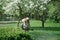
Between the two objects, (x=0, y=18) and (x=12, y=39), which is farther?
(x=0, y=18)

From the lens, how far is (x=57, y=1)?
31.5 metres

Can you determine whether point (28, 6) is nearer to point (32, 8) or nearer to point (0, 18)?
point (32, 8)

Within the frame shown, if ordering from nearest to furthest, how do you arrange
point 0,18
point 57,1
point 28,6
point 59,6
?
point 28,6 → point 57,1 → point 59,6 → point 0,18

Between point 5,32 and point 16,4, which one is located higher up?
point 16,4

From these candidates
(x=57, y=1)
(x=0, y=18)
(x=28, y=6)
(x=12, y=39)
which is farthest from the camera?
(x=0, y=18)

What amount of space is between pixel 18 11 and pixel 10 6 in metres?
1.11

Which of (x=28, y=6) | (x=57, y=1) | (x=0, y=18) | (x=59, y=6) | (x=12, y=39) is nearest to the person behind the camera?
(x=12, y=39)

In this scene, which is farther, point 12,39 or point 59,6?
point 59,6

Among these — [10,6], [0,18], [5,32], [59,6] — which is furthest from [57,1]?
[0,18]

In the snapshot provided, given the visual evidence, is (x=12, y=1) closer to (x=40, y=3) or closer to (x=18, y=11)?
(x=18, y=11)

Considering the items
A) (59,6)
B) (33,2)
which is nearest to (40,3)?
(33,2)

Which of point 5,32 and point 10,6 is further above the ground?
point 10,6

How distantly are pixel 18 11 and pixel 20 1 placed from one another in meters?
1.30

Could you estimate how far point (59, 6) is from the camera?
3378cm
